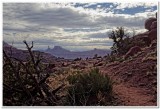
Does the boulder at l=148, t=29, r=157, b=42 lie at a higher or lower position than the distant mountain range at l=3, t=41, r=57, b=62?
higher

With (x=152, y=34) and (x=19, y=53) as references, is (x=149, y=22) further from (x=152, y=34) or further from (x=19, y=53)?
(x=19, y=53)

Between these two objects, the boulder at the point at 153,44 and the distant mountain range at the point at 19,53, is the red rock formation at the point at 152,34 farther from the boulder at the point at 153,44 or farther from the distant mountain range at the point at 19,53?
the distant mountain range at the point at 19,53

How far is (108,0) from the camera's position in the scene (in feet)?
10.4

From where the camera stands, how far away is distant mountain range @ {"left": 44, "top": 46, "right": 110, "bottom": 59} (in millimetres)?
3111

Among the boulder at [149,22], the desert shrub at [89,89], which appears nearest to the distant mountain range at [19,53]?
the desert shrub at [89,89]

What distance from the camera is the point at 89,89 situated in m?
3.14

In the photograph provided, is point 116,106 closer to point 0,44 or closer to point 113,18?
point 113,18

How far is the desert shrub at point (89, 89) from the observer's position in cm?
312

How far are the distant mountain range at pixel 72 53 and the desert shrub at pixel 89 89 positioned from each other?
0.15 m

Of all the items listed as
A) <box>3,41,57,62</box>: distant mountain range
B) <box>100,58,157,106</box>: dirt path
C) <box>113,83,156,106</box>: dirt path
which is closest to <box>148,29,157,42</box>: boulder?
<box>100,58,157,106</box>: dirt path

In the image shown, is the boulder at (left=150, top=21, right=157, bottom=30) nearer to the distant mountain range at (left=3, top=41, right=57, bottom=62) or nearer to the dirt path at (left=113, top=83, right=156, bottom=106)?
the dirt path at (left=113, top=83, right=156, bottom=106)

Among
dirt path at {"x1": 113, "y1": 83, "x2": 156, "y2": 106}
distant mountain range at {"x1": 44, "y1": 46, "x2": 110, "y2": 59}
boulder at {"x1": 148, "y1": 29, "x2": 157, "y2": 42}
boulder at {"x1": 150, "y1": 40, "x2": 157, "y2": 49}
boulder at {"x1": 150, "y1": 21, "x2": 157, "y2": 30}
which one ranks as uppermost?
boulder at {"x1": 150, "y1": 21, "x2": 157, "y2": 30}

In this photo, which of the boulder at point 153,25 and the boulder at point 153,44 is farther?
the boulder at point 153,44

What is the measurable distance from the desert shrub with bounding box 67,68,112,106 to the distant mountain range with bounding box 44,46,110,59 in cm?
15
